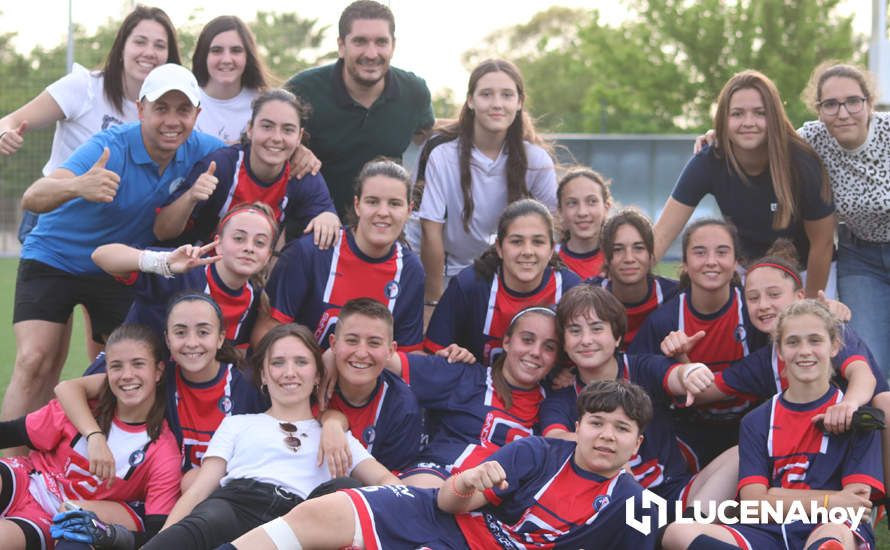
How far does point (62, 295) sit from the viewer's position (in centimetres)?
482

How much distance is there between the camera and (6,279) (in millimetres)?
16812

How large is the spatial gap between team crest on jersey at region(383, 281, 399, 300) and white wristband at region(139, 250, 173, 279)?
956 millimetres

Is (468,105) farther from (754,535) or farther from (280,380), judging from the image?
(754,535)

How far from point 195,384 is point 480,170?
1.90 m

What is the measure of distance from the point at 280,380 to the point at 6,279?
46.1ft

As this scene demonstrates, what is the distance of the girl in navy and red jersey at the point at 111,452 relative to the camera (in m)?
4.06

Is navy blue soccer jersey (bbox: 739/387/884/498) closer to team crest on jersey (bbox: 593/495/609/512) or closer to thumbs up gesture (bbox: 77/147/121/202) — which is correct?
team crest on jersey (bbox: 593/495/609/512)

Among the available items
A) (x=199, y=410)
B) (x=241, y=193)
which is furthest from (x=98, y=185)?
(x=199, y=410)

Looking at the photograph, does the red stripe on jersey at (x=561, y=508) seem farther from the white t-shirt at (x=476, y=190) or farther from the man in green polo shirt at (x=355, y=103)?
the man in green polo shirt at (x=355, y=103)

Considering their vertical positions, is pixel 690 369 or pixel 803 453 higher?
pixel 690 369

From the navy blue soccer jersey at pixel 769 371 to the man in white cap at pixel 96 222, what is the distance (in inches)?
101

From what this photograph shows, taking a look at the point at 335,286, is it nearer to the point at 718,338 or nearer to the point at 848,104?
the point at 718,338

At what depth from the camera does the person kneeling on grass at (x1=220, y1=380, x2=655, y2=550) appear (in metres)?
3.68

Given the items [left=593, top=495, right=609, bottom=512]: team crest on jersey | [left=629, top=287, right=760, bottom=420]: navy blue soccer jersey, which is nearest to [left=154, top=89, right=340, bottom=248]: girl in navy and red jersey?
[left=629, top=287, right=760, bottom=420]: navy blue soccer jersey
